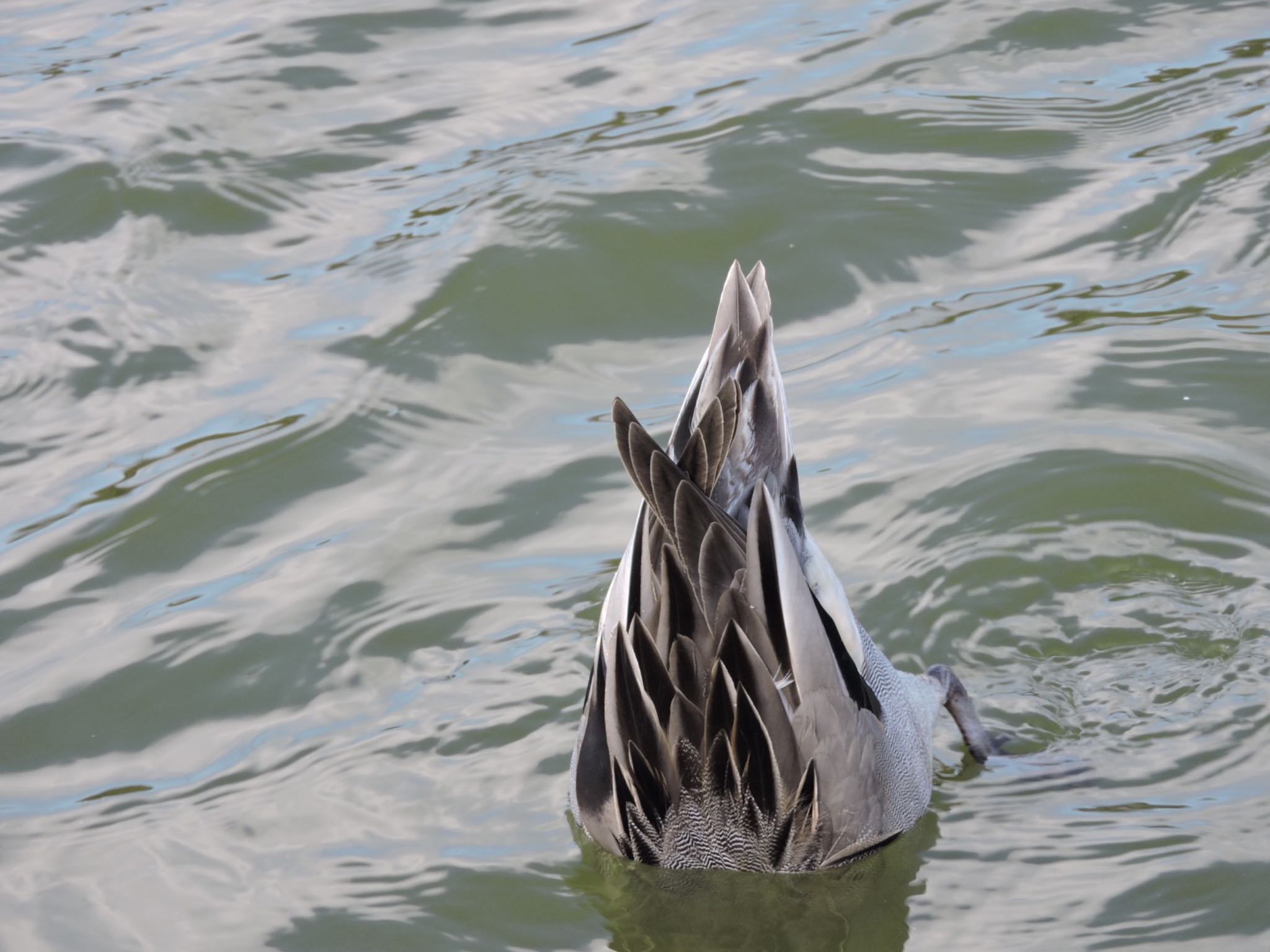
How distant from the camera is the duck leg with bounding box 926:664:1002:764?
14.7 feet

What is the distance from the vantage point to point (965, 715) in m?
4.53

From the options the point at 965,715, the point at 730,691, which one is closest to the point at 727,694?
the point at 730,691

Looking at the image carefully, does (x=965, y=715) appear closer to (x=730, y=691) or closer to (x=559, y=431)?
(x=730, y=691)

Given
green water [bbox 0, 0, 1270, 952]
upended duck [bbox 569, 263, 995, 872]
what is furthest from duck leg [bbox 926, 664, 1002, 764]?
upended duck [bbox 569, 263, 995, 872]

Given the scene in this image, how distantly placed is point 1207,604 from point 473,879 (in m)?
2.33

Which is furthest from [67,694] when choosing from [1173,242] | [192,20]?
[192,20]

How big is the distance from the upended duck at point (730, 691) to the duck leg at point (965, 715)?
0.34 meters

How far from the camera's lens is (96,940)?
13.8 feet

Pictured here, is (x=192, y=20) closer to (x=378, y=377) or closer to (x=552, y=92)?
(x=552, y=92)

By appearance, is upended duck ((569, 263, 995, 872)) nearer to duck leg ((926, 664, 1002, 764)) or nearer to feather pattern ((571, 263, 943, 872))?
feather pattern ((571, 263, 943, 872))

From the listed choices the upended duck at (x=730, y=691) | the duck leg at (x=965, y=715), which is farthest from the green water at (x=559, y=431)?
the upended duck at (x=730, y=691)

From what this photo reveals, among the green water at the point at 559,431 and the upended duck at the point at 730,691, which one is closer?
the upended duck at the point at 730,691

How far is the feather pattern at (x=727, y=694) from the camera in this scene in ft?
12.4

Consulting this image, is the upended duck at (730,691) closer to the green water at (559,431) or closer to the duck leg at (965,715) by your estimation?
the green water at (559,431)
